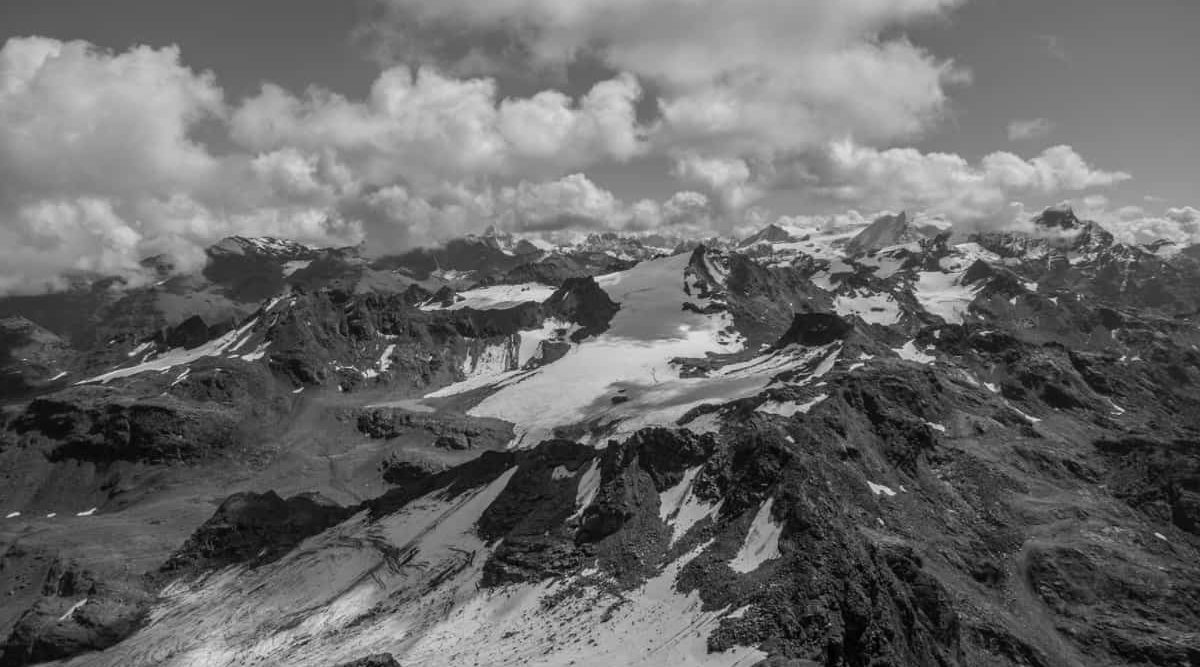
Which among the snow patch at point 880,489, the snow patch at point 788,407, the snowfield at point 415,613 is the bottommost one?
the snow patch at point 880,489

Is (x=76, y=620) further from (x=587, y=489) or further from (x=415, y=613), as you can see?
(x=587, y=489)

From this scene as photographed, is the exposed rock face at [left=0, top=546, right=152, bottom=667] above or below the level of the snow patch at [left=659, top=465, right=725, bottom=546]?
below

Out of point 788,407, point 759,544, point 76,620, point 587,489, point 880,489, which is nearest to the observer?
point 759,544

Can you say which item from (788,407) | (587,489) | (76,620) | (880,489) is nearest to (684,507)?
(587,489)

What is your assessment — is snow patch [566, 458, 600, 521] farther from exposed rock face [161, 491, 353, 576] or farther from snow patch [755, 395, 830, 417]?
exposed rock face [161, 491, 353, 576]

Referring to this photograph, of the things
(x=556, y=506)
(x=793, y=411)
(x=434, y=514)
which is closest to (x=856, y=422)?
(x=793, y=411)

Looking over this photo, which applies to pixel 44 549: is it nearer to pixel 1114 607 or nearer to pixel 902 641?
pixel 902 641

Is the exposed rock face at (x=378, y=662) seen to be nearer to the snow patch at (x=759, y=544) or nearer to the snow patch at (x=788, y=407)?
the snow patch at (x=759, y=544)

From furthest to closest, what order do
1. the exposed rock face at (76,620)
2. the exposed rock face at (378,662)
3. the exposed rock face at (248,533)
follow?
the exposed rock face at (248,533), the exposed rock face at (76,620), the exposed rock face at (378,662)

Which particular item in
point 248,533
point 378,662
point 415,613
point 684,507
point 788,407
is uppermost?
point 788,407

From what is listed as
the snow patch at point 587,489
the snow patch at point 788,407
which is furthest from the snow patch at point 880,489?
the snow patch at point 587,489

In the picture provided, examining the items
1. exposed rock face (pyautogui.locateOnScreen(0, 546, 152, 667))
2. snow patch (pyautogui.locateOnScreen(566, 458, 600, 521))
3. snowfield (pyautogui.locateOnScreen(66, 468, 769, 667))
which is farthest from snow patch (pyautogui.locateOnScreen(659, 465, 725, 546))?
exposed rock face (pyautogui.locateOnScreen(0, 546, 152, 667))

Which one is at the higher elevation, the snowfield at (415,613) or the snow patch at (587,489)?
the snow patch at (587,489)
